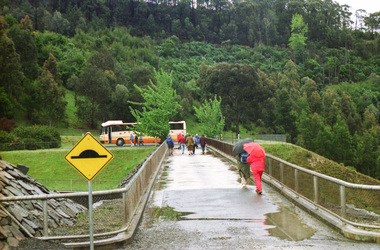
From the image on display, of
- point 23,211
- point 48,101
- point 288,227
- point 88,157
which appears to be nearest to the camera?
point 88,157

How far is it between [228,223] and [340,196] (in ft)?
8.96

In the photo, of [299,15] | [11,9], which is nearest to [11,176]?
[11,9]

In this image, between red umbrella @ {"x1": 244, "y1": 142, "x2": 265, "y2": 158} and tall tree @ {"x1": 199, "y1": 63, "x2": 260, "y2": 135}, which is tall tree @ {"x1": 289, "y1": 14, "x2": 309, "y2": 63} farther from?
red umbrella @ {"x1": 244, "y1": 142, "x2": 265, "y2": 158}

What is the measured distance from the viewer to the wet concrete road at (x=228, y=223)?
8719mm

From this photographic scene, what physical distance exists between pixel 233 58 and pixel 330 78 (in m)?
39.6

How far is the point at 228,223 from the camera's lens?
10.5m

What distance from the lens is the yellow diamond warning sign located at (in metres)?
7.95

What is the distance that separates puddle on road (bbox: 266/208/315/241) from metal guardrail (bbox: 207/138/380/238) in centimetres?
75

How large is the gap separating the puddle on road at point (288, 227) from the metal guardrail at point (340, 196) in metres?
0.75

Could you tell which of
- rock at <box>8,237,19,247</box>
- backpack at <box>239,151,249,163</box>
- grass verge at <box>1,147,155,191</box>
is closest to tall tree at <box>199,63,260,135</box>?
grass verge at <box>1,147,155,191</box>

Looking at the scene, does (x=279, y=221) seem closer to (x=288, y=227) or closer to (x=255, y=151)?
(x=288, y=227)

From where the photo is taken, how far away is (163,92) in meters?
47.8

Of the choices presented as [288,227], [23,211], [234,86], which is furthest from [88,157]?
[234,86]

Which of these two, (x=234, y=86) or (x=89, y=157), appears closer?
(x=89, y=157)
